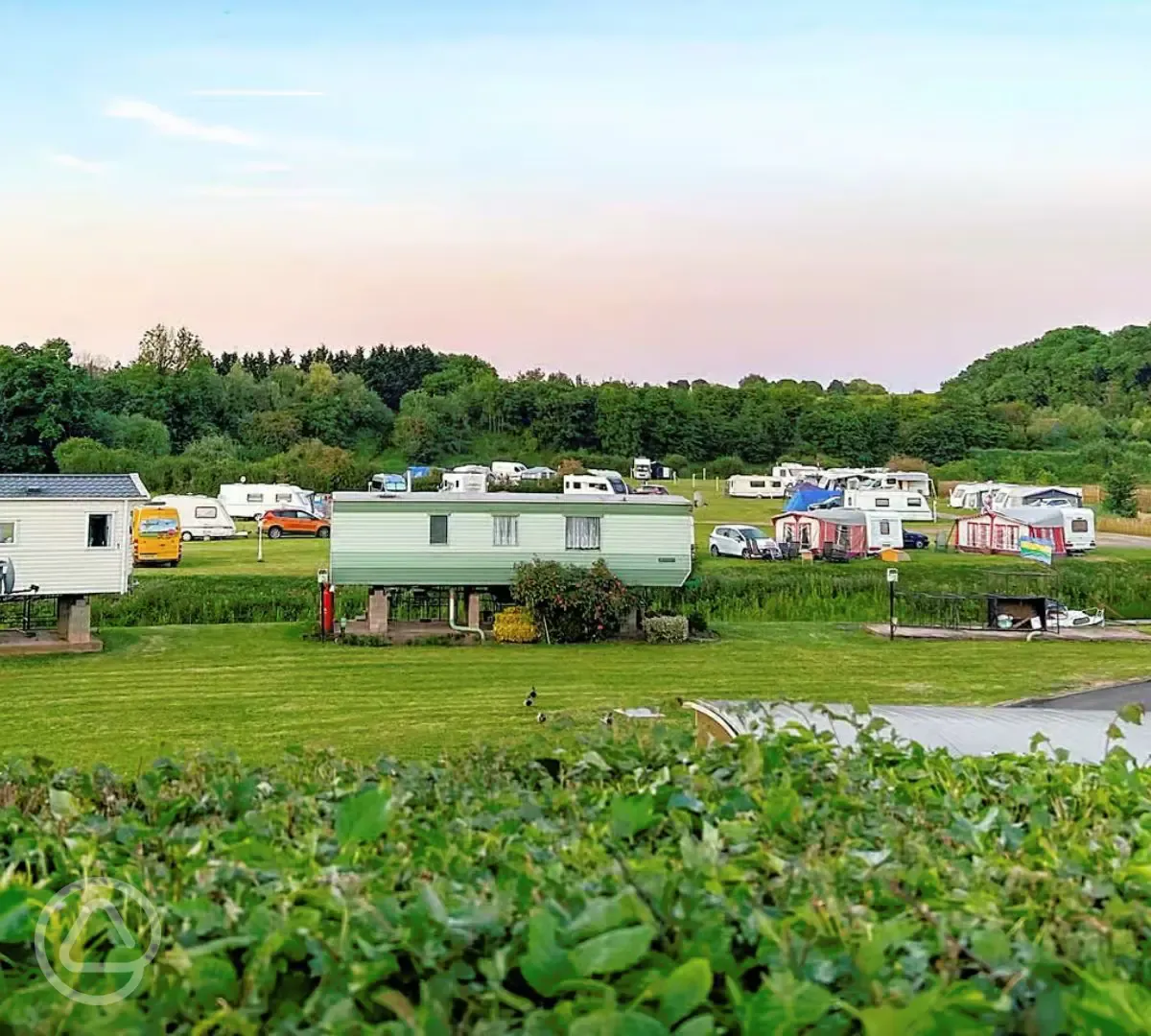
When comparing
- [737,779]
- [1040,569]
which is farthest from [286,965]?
[1040,569]

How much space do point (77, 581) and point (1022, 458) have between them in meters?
51.9

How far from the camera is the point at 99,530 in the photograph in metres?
17.5

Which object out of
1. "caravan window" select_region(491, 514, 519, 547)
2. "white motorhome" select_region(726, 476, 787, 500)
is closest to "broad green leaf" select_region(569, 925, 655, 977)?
"caravan window" select_region(491, 514, 519, 547)

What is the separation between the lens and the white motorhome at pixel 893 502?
37375 mm

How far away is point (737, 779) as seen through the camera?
2.88 m

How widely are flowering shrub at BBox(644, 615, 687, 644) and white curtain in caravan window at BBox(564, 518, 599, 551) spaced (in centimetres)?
164

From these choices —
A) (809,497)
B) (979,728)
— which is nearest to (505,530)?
(979,728)

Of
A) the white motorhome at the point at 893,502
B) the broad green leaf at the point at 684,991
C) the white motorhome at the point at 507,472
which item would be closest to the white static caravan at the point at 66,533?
the broad green leaf at the point at 684,991

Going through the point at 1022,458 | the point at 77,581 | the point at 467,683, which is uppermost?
the point at 1022,458

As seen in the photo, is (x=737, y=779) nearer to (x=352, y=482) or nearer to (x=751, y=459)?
(x=352, y=482)

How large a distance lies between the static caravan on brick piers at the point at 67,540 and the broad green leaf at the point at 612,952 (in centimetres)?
1703

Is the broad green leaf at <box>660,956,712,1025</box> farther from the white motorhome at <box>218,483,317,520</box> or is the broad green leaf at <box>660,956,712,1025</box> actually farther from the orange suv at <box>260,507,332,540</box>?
the white motorhome at <box>218,483,317,520</box>

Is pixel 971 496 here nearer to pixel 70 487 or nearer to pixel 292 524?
pixel 292 524

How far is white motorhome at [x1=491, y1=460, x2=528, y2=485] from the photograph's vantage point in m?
48.8
